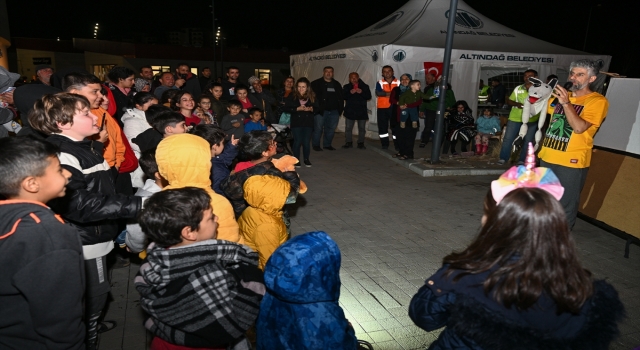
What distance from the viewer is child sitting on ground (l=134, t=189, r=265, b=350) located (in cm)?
189

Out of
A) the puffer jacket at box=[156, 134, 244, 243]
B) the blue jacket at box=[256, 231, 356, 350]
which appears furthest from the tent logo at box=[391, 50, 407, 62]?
the blue jacket at box=[256, 231, 356, 350]

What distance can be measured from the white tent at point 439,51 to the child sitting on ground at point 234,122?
6.00 m

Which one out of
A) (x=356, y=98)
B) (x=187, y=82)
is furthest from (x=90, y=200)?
(x=356, y=98)

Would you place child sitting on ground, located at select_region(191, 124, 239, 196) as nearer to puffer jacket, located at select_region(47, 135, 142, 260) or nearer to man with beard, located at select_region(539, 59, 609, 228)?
puffer jacket, located at select_region(47, 135, 142, 260)

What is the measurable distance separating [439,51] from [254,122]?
23.3 ft

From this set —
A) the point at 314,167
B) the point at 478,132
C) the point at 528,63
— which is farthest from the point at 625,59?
the point at 314,167

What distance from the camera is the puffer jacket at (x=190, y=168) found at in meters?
2.61

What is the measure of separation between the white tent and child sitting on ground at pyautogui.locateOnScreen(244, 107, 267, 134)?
18.5ft

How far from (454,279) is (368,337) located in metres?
1.80

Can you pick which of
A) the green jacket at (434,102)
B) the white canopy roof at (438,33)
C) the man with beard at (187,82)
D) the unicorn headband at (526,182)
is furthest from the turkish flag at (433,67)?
the unicorn headband at (526,182)

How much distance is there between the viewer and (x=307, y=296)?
1.81 meters

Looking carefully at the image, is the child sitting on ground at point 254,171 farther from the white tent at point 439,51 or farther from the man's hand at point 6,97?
the white tent at point 439,51

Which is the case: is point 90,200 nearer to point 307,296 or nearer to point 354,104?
point 307,296

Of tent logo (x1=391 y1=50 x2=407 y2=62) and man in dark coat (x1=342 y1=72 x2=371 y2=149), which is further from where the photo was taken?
tent logo (x1=391 y1=50 x2=407 y2=62)
